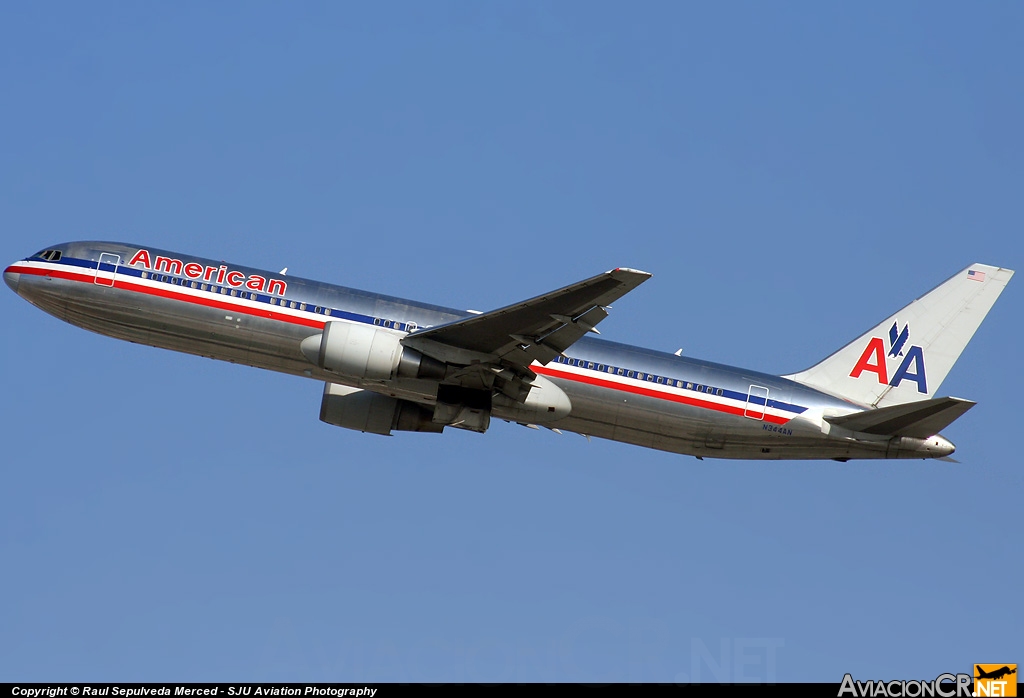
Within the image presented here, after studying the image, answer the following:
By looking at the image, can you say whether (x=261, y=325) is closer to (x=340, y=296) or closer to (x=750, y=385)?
(x=340, y=296)

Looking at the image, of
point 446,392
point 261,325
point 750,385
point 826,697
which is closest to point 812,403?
point 750,385

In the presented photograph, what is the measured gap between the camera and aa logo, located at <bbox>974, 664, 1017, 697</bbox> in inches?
1206

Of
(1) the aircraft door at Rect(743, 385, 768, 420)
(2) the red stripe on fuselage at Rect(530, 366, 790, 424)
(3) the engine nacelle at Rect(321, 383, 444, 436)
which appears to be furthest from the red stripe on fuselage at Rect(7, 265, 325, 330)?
(1) the aircraft door at Rect(743, 385, 768, 420)

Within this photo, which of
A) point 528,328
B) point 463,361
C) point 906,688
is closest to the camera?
point 906,688

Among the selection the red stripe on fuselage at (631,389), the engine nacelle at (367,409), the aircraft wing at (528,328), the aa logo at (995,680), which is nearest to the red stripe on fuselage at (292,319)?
the red stripe on fuselage at (631,389)

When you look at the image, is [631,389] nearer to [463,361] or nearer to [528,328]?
[528,328]

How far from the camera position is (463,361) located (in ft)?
129

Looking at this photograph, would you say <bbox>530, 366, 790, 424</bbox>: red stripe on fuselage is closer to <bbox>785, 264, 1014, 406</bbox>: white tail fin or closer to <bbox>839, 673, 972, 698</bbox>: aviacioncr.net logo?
<bbox>785, 264, 1014, 406</bbox>: white tail fin

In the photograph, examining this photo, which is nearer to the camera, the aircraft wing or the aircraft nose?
the aircraft wing

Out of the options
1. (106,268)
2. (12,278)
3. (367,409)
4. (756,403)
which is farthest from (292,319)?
(756,403)

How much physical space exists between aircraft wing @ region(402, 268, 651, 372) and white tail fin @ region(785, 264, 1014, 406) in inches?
416

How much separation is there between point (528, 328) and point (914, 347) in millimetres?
15613

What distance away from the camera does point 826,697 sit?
2823 centimetres

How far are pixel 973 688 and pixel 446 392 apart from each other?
59.5 feet
